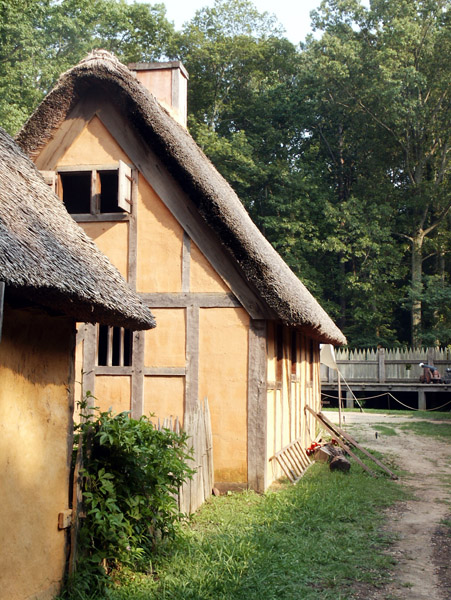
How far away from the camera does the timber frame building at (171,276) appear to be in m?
9.71

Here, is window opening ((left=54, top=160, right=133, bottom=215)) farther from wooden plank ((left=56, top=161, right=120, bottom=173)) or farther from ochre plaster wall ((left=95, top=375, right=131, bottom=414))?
ochre plaster wall ((left=95, top=375, right=131, bottom=414))

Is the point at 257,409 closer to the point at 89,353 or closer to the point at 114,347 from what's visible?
the point at 114,347

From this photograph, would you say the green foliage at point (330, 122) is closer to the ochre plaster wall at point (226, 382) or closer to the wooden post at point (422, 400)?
the wooden post at point (422, 400)

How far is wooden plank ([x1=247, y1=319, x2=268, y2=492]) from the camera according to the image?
9617 mm

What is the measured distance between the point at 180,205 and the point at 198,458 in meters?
3.75

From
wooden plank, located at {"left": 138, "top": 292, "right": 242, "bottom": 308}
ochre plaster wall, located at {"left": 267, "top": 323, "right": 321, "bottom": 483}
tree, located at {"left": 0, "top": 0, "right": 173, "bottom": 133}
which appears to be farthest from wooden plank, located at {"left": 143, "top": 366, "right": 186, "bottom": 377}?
tree, located at {"left": 0, "top": 0, "right": 173, "bottom": 133}

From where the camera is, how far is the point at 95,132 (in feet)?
35.4

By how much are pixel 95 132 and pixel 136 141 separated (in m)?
0.74

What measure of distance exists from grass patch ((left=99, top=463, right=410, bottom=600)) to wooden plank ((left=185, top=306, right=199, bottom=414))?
152 centimetres

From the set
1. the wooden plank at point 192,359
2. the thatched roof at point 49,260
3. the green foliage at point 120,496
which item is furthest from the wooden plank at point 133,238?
the green foliage at point 120,496

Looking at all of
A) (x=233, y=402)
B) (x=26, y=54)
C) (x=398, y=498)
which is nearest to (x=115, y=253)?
(x=233, y=402)

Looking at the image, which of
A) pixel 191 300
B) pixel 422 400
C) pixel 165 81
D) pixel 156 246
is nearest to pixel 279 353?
pixel 191 300

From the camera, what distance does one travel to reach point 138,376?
405 inches

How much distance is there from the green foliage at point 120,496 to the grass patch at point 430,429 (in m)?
12.8
